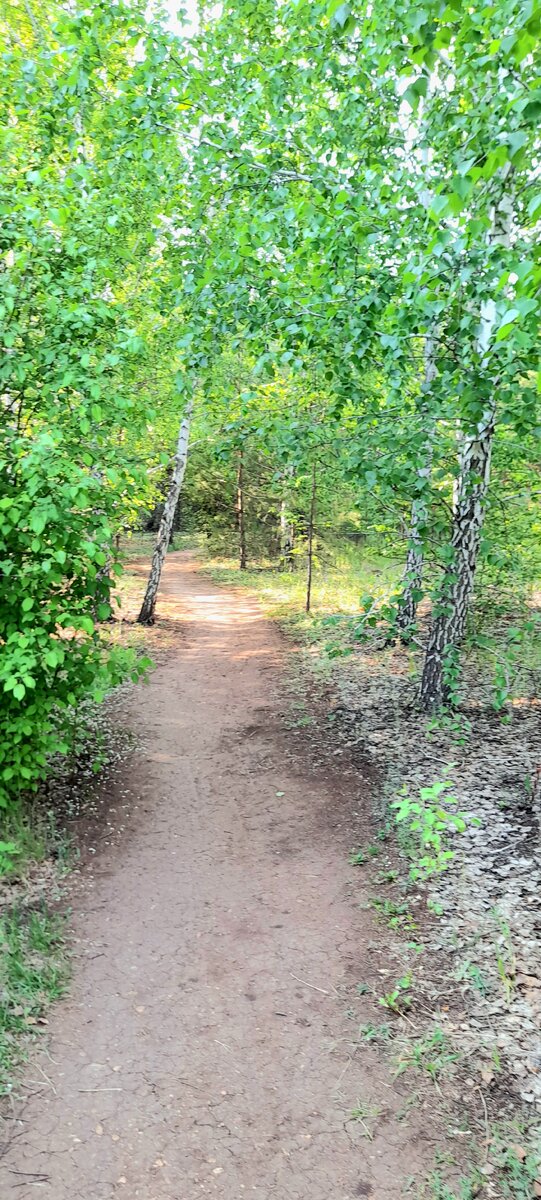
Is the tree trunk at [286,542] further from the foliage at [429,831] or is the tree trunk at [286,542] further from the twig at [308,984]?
the twig at [308,984]

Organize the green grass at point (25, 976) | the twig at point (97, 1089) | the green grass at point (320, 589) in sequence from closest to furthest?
the twig at point (97, 1089) → the green grass at point (25, 976) → the green grass at point (320, 589)

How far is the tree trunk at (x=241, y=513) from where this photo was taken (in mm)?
20625

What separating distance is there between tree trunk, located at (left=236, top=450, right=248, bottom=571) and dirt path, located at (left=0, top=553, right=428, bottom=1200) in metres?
14.6

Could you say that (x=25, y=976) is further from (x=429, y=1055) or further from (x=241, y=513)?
(x=241, y=513)

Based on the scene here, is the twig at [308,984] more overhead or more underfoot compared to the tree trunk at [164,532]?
more underfoot

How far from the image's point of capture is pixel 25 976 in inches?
155

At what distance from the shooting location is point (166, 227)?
7.23 meters

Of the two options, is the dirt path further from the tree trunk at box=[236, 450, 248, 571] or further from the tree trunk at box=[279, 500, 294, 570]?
the tree trunk at box=[236, 450, 248, 571]

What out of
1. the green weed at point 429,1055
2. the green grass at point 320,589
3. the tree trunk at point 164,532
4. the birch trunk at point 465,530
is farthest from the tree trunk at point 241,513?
the green weed at point 429,1055

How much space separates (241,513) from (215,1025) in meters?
18.4

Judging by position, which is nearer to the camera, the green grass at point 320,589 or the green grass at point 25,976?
the green grass at point 25,976

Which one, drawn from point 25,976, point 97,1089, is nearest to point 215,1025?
point 97,1089

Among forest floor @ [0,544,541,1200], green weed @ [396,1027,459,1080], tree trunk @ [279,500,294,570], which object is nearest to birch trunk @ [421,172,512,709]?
forest floor @ [0,544,541,1200]

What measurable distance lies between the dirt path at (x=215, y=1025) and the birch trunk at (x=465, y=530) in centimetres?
203
